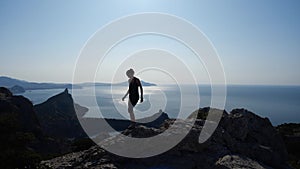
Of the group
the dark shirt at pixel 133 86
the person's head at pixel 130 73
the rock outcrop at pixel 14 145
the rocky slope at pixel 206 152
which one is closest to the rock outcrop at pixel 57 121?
the dark shirt at pixel 133 86

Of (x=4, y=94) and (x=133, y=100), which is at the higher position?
(x=133, y=100)

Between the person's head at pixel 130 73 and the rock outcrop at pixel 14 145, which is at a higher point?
the person's head at pixel 130 73

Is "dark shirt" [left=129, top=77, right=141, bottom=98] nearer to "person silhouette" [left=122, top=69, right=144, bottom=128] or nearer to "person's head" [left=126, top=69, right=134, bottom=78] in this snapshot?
"person silhouette" [left=122, top=69, right=144, bottom=128]

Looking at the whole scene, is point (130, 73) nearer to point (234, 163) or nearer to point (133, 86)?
point (133, 86)

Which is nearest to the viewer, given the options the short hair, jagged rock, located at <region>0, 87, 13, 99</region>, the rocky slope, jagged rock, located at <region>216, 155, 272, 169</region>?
jagged rock, located at <region>216, 155, 272, 169</region>

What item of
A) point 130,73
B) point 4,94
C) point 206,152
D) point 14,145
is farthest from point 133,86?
point 4,94

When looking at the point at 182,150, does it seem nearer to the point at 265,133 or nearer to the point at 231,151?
the point at 231,151

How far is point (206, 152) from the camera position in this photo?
26.9ft

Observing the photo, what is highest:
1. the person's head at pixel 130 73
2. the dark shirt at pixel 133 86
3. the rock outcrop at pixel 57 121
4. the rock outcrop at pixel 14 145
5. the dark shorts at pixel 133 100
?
the person's head at pixel 130 73

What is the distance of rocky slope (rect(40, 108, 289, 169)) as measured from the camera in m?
7.48

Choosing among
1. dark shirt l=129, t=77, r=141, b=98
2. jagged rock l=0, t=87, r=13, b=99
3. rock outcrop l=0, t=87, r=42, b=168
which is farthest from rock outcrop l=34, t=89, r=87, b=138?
rock outcrop l=0, t=87, r=42, b=168

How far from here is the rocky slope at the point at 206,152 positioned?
24.6 ft

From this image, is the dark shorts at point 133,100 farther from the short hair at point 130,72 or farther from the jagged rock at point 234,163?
the jagged rock at point 234,163

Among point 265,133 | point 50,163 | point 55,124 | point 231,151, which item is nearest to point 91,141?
point 50,163
